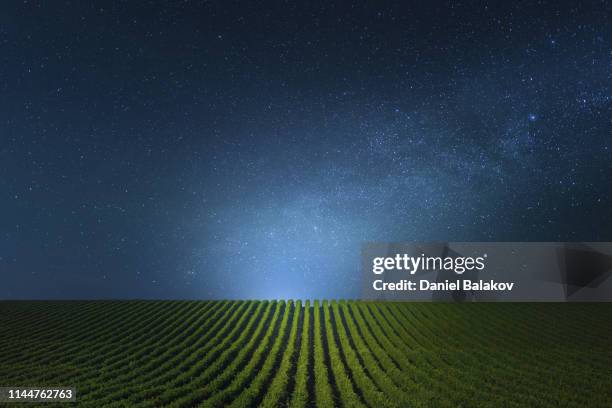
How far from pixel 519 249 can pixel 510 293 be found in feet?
19.5

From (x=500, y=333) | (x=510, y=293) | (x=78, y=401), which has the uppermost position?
(x=510, y=293)

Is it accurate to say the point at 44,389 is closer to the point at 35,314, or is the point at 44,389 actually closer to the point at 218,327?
the point at 218,327

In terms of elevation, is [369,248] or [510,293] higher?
[369,248]

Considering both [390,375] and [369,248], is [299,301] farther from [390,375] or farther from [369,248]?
[390,375]

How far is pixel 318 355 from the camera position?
79.5ft

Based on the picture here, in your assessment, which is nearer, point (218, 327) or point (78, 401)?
point (78, 401)

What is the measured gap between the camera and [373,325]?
3375 cm

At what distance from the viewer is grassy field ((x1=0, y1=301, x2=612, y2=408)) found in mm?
17219

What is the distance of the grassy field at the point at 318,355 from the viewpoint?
17.2m

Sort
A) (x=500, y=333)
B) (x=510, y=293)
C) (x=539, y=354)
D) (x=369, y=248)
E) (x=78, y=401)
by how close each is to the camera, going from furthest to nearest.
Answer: (x=510, y=293) → (x=369, y=248) → (x=500, y=333) → (x=539, y=354) → (x=78, y=401)

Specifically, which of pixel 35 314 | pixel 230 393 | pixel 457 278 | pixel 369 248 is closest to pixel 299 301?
pixel 369 248

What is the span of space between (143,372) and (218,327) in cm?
1298

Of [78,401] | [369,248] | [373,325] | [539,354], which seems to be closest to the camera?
[78,401]

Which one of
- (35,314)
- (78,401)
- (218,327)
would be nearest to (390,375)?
(78,401)
